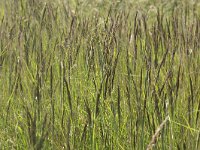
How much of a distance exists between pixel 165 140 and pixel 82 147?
26 cm

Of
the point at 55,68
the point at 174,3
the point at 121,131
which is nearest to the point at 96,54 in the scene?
the point at 55,68

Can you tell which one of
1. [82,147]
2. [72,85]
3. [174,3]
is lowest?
[82,147]

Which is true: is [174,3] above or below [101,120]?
above

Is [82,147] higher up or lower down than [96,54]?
lower down

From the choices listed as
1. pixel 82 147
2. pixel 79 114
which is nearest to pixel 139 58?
pixel 79 114

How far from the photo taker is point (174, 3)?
3938 mm

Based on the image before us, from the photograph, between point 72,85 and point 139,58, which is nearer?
point 72,85

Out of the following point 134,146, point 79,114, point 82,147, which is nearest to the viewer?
point 134,146

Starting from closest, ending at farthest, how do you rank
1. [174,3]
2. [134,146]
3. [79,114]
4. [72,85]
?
[134,146], [79,114], [72,85], [174,3]

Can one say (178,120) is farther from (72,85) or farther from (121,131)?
(72,85)

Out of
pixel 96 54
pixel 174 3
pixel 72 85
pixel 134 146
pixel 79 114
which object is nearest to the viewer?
pixel 134 146

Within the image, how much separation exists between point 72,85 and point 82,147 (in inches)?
13.9

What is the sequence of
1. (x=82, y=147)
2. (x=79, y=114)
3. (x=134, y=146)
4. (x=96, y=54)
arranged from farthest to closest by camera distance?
(x=96, y=54) < (x=79, y=114) < (x=82, y=147) < (x=134, y=146)

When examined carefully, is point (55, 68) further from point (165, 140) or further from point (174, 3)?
point (174, 3)
